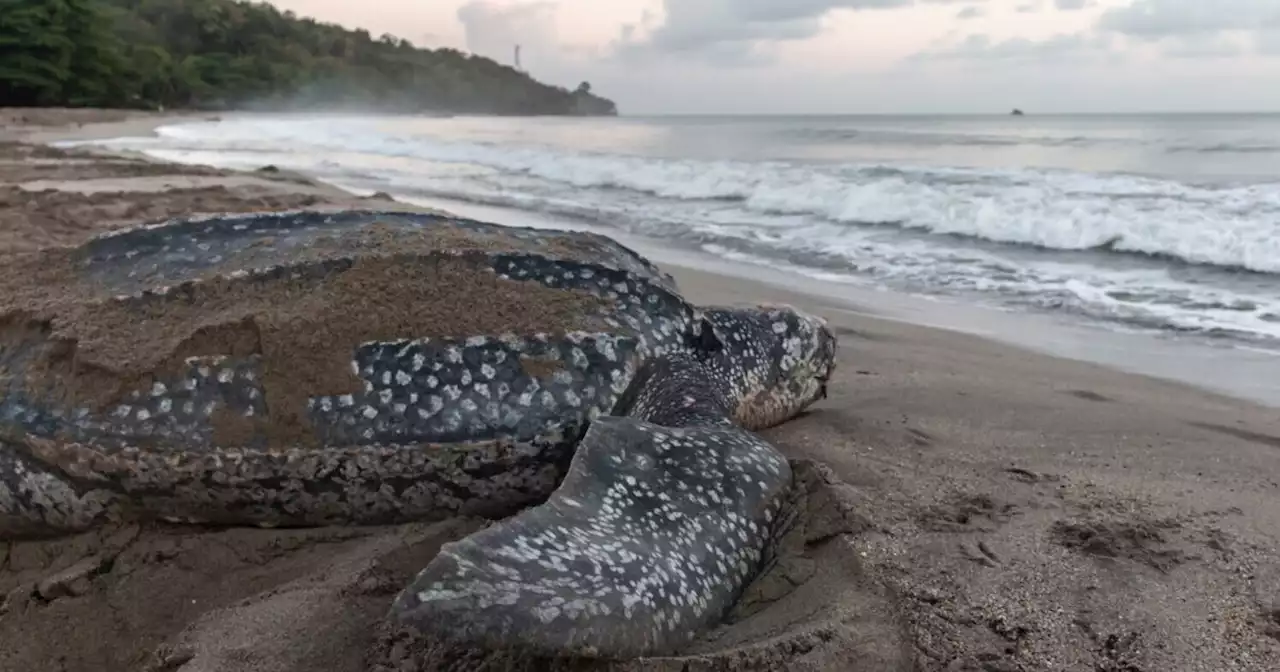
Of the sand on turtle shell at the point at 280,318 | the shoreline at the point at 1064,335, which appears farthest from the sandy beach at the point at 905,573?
the shoreline at the point at 1064,335

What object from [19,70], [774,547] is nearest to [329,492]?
[774,547]

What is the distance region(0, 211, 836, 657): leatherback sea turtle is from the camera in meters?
1.73

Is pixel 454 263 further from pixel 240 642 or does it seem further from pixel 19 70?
pixel 19 70

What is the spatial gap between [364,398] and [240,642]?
0.52 m

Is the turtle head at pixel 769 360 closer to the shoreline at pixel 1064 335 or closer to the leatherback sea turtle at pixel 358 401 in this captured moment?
the leatherback sea turtle at pixel 358 401

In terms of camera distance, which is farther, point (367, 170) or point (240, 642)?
point (367, 170)

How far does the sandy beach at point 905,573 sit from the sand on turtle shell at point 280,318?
12.8 inches

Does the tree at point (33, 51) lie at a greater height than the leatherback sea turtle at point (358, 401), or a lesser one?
greater

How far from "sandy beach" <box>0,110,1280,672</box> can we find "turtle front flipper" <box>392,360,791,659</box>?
8 centimetres

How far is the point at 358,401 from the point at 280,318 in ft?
0.89

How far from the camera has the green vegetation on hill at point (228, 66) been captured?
89.8 ft

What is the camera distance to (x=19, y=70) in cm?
2608

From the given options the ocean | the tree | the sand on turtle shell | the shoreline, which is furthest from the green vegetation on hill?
the sand on turtle shell

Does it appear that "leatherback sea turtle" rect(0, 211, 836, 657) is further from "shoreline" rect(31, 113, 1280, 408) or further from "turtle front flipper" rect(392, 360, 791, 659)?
"shoreline" rect(31, 113, 1280, 408)
